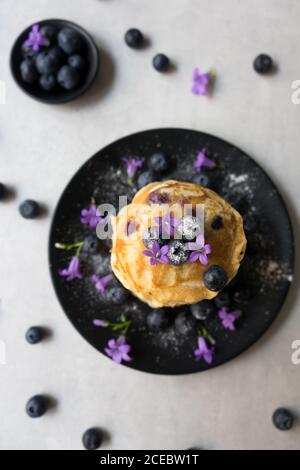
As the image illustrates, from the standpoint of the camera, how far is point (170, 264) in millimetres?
1319

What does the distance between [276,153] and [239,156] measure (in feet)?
0.53

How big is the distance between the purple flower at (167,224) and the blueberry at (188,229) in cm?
2

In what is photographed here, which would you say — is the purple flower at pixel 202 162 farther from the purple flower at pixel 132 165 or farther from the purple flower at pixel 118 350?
the purple flower at pixel 118 350

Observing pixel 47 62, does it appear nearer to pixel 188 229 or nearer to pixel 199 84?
pixel 199 84

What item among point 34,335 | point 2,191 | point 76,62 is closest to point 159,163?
point 76,62

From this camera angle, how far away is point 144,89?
5.71 feet

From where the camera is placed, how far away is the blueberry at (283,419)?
1.62m

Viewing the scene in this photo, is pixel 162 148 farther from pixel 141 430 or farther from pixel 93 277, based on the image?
pixel 141 430

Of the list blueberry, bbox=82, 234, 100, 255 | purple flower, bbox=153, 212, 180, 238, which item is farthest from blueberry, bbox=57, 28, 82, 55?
purple flower, bbox=153, 212, 180, 238

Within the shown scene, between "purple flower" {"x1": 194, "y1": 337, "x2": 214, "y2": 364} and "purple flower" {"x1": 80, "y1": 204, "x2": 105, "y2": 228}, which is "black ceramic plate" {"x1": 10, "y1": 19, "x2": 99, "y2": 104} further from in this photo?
"purple flower" {"x1": 194, "y1": 337, "x2": 214, "y2": 364}

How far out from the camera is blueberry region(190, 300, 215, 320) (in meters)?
1.54

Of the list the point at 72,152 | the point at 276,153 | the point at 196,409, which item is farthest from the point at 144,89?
the point at 196,409

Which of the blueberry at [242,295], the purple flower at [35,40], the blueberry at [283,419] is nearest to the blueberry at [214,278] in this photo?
the blueberry at [242,295]

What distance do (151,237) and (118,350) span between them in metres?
0.50
